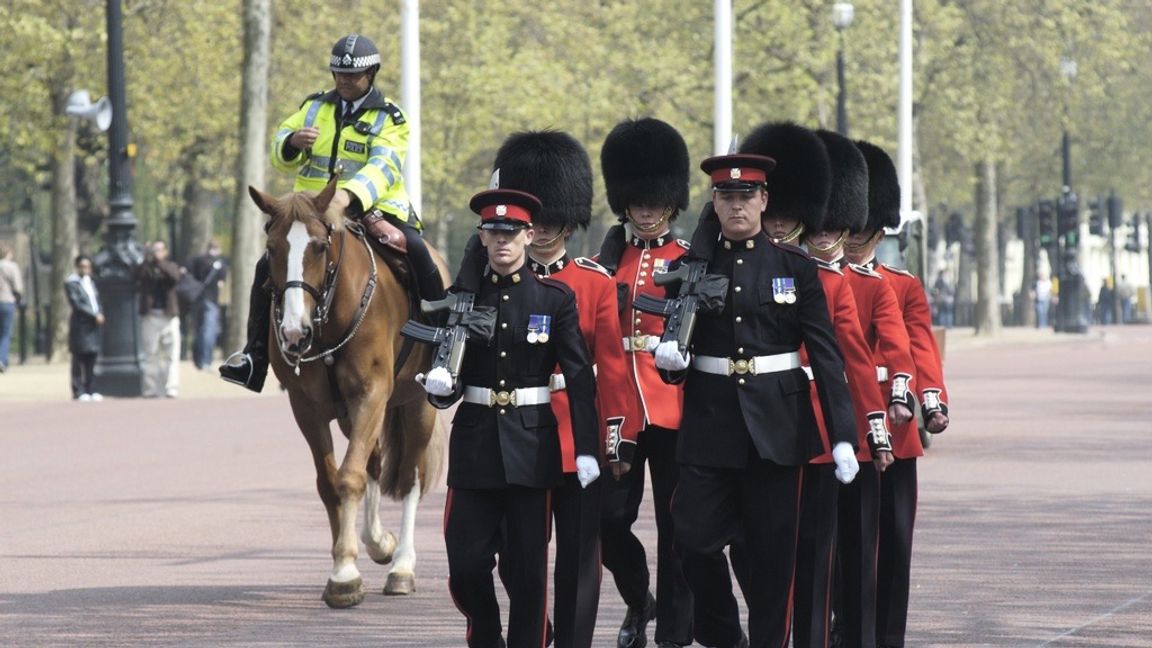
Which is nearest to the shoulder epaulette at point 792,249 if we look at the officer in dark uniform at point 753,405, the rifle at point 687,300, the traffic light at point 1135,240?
the officer in dark uniform at point 753,405

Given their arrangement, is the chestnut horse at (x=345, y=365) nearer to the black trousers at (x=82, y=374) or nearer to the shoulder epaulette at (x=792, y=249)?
the shoulder epaulette at (x=792, y=249)

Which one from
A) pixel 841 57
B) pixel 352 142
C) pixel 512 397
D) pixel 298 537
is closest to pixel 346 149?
pixel 352 142

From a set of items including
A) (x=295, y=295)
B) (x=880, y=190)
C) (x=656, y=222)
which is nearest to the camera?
(x=656, y=222)

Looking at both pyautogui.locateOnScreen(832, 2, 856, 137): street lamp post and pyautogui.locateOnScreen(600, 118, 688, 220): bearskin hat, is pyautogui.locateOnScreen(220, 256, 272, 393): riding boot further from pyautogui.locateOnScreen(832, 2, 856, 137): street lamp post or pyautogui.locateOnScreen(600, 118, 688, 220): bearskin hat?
pyautogui.locateOnScreen(832, 2, 856, 137): street lamp post

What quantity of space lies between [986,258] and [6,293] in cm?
2250

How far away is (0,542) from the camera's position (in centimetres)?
1257

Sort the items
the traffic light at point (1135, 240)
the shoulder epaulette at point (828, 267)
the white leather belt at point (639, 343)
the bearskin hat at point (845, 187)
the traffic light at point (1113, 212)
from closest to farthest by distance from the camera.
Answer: the shoulder epaulette at point (828, 267) → the bearskin hat at point (845, 187) → the white leather belt at point (639, 343) → the traffic light at point (1113, 212) → the traffic light at point (1135, 240)

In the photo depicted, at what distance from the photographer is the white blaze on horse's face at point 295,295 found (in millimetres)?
9859

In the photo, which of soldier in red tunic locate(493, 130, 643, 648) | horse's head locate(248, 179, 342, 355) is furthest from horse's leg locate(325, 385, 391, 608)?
soldier in red tunic locate(493, 130, 643, 648)

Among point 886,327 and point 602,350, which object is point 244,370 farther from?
point 886,327

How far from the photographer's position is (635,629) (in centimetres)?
852

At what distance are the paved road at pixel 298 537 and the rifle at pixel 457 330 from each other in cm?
172

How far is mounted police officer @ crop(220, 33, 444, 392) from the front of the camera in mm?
10461

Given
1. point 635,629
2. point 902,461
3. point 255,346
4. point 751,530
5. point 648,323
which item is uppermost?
point 648,323
